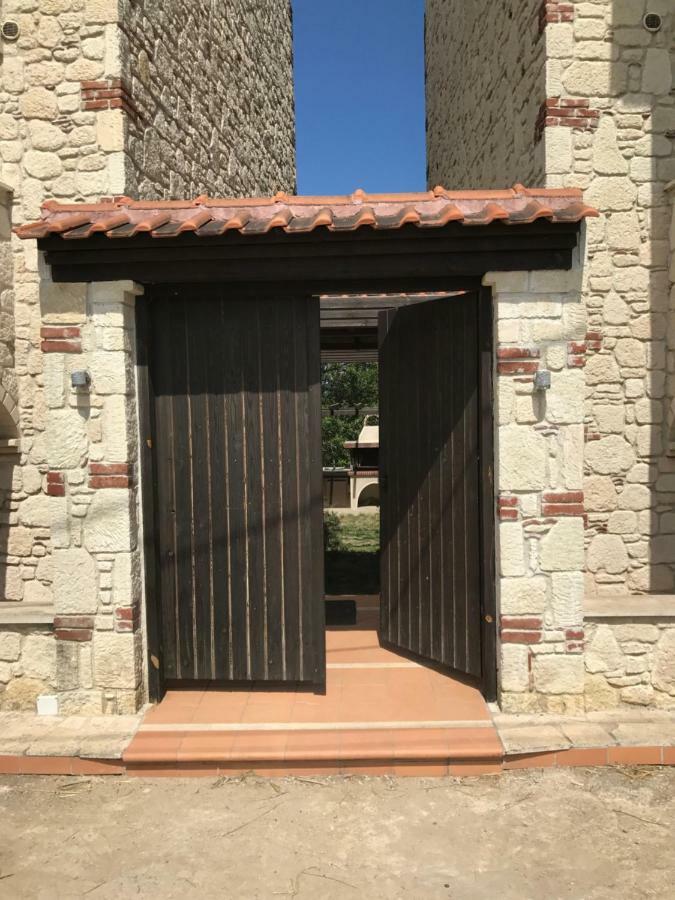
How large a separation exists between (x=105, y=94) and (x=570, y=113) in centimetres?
379

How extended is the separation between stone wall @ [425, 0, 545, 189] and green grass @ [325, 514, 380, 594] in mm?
4470

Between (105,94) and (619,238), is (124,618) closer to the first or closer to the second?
(105,94)

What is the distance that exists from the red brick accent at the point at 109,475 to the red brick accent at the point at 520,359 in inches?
96.0

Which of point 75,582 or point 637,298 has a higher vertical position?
point 637,298

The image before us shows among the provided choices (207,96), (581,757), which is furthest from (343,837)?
(207,96)

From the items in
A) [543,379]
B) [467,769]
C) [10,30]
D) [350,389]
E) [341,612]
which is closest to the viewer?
[467,769]

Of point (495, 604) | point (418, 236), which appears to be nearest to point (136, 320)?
point (418, 236)

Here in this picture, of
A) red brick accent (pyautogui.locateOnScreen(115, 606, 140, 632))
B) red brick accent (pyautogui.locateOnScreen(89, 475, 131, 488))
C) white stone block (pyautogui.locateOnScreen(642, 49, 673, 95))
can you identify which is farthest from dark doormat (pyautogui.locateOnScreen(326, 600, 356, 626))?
white stone block (pyautogui.locateOnScreen(642, 49, 673, 95))

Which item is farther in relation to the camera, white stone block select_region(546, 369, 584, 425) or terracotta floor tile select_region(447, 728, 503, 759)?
white stone block select_region(546, 369, 584, 425)

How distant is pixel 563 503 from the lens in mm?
4203

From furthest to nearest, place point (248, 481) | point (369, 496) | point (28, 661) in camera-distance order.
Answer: point (369, 496) → point (248, 481) → point (28, 661)

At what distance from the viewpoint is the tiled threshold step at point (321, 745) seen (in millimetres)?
3842

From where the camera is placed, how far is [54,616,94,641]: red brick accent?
428cm

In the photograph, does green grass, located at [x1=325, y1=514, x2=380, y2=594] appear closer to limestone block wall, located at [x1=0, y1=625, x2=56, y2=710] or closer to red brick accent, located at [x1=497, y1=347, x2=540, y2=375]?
limestone block wall, located at [x1=0, y1=625, x2=56, y2=710]
